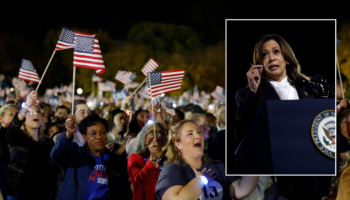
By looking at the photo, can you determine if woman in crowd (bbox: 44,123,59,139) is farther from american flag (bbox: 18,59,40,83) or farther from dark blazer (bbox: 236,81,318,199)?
dark blazer (bbox: 236,81,318,199)

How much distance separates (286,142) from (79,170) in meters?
2.32

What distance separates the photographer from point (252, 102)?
366cm

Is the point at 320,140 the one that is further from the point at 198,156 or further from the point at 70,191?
the point at 70,191

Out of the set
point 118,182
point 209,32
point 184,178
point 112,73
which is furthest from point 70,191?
point 209,32

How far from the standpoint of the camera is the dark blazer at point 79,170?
4676 millimetres

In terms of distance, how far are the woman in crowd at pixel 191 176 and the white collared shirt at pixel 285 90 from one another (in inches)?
30.2

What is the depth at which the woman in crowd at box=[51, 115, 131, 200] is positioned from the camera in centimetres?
469

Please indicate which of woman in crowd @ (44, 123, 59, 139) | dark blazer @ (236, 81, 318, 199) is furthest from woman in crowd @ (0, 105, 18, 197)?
dark blazer @ (236, 81, 318, 199)

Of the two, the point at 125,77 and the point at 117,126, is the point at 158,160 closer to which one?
the point at 117,126

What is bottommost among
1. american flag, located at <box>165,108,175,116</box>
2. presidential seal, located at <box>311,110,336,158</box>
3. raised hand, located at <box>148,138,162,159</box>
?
raised hand, located at <box>148,138,162,159</box>

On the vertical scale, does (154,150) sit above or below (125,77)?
below

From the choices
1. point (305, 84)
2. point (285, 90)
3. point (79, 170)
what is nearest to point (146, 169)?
point (79, 170)

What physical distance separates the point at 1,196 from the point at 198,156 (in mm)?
1654

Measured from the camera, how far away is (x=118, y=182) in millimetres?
4891
